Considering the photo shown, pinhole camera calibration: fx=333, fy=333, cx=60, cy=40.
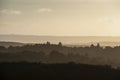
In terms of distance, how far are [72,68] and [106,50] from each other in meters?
28.6

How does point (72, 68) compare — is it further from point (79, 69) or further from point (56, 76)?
point (56, 76)

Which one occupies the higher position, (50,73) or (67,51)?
(67,51)

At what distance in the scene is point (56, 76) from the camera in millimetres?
20625

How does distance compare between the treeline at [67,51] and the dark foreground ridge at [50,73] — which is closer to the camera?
the dark foreground ridge at [50,73]

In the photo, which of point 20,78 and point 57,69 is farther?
point 57,69

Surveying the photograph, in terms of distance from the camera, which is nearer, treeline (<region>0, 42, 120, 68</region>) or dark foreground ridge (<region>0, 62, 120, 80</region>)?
dark foreground ridge (<region>0, 62, 120, 80</region>)

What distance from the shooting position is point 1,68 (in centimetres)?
2056

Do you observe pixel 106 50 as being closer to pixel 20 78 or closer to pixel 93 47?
pixel 93 47

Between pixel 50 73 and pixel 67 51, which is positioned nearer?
pixel 50 73

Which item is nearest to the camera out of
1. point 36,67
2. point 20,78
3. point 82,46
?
point 20,78

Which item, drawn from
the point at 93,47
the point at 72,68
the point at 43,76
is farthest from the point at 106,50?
the point at 43,76

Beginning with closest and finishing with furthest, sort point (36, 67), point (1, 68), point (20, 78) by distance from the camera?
point (20, 78) < point (1, 68) < point (36, 67)

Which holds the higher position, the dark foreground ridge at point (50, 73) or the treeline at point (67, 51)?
the treeline at point (67, 51)

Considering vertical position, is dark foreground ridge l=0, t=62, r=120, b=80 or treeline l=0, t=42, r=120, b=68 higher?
treeline l=0, t=42, r=120, b=68
